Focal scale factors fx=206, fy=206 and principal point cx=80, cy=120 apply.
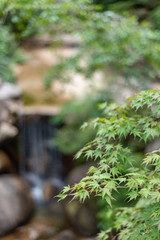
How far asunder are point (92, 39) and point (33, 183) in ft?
17.5

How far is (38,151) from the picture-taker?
8.28m

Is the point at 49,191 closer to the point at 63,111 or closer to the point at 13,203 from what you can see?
the point at 13,203

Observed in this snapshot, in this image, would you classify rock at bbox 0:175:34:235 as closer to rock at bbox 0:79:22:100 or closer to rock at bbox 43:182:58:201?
rock at bbox 43:182:58:201

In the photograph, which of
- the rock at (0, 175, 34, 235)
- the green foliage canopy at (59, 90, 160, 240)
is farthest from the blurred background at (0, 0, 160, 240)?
the green foliage canopy at (59, 90, 160, 240)

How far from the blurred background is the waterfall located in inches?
1.5

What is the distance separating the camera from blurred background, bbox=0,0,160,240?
4.79 metres

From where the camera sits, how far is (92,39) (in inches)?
205

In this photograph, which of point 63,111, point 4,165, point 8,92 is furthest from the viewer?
point 8,92

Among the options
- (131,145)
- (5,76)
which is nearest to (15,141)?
(5,76)

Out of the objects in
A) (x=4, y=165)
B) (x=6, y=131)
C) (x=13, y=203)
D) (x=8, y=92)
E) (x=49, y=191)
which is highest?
(x=8, y=92)

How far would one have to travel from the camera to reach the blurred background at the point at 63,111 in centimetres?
479

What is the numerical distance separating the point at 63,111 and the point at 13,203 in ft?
10.2

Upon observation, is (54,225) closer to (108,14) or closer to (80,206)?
(80,206)

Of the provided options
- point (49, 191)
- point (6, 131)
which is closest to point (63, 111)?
point (6, 131)
